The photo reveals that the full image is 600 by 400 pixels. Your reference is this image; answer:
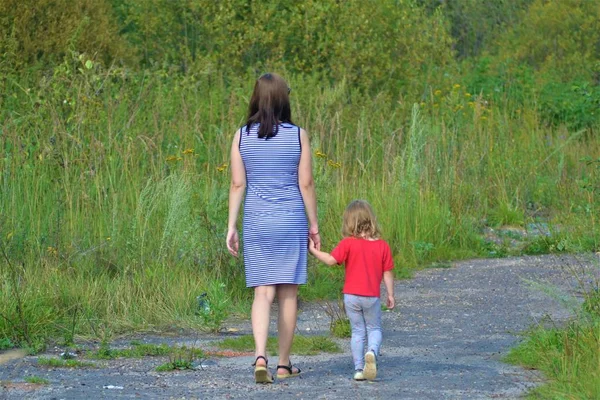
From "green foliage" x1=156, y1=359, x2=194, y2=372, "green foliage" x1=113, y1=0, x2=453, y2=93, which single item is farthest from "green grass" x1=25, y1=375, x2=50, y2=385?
"green foliage" x1=113, y1=0, x2=453, y2=93

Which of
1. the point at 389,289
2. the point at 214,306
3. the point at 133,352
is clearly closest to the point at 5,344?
the point at 133,352

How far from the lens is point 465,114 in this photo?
693 inches

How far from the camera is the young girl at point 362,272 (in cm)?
740

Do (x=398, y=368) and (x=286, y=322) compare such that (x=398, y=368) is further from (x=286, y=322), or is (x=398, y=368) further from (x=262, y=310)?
(x=262, y=310)

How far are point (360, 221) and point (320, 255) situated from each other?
326mm

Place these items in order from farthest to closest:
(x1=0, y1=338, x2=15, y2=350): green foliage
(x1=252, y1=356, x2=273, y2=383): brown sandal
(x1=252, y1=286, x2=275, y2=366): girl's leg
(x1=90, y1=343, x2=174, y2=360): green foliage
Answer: (x1=0, y1=338, x2=15, y2=350): green foliage < (x1=90, y1=343, x2=174, y2=360): green foliage < (x1=252, y1=286, x2=275, y2=366): girl's leg < (x1=252, y1=356, x2=273, y2=383): brown sandal

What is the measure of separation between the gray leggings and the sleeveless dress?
0.38 metres

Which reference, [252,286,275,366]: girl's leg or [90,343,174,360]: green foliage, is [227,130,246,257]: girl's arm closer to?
[252,286,275,366]: girl's leg

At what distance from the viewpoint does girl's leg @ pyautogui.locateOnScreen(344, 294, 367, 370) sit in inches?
291

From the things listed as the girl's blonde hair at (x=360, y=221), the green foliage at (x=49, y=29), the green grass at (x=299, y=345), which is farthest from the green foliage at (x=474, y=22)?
the girl's blonde hair at (x=360, y=221)

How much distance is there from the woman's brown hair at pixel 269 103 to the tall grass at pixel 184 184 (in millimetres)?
2382

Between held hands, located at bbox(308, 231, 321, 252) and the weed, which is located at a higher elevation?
held hands, located at bbox(308, 231, 321, 252)

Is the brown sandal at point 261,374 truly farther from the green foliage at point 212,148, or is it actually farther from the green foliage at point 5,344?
the green foliage at point 5,344

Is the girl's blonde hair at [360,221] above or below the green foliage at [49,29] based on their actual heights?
below
